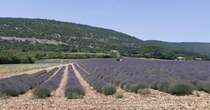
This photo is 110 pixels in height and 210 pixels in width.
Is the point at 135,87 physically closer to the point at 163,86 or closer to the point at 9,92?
the point at 163,86

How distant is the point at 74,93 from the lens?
22.6 m

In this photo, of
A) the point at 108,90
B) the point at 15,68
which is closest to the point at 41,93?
the point at 108,90

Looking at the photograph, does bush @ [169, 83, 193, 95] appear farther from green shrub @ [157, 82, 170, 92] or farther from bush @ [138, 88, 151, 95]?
bush @ [138, 88, 151, 95]

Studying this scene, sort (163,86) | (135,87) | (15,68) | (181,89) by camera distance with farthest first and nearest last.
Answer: (15,68) → (163,86) → (135,87) → (181,89)

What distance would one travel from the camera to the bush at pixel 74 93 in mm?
22270

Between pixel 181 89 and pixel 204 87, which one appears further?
pixel 204 87

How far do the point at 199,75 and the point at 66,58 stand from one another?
292 feet

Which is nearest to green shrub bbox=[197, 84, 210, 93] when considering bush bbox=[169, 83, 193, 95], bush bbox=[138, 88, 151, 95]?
bush bbox=[169, 83, 193, 95]

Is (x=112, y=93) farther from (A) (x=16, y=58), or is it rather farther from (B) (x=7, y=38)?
(B) (x=7, y=38)

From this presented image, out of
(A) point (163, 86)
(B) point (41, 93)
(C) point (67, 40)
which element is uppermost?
(A) point (163, 86)

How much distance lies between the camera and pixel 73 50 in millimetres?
141250

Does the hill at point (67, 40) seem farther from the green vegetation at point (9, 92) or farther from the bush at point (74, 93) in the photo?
the bush at point (74, 93)

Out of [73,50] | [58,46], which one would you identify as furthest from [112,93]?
[58,46]

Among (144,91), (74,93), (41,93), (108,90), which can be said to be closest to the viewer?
(74,93)
